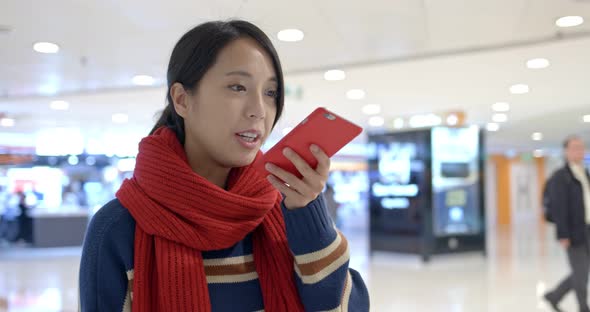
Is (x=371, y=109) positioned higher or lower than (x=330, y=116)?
higher

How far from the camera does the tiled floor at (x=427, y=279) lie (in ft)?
19.4

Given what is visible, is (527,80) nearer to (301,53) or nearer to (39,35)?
(301,53)

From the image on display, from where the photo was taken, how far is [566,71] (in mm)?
7555

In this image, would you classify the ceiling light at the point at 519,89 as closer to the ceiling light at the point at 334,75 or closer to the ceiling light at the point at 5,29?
the ceiling light at the point at 334,75

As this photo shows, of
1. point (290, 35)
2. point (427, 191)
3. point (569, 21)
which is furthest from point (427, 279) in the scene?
point (290, 35)

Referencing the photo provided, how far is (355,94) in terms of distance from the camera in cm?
961

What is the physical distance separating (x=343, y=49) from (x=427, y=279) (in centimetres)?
385

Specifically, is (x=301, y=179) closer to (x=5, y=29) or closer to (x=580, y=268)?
(x=580, y=268)

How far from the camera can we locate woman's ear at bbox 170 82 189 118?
1.04 m

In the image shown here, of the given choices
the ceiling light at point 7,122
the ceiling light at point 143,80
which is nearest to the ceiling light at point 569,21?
the ceiling light at point 143,80

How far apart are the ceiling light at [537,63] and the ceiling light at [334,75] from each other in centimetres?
249

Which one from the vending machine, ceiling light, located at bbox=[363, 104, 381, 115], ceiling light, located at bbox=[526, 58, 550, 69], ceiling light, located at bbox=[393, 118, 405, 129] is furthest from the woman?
ceiling light, located at bbox=[393, 118, 405, 129]

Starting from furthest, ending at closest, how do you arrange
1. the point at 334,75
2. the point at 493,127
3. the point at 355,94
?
the point at 493,127
the point at 355,94
the point at 334,75

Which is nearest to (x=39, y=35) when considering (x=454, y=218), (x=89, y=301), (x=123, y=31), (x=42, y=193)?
(x=123, y=31)
